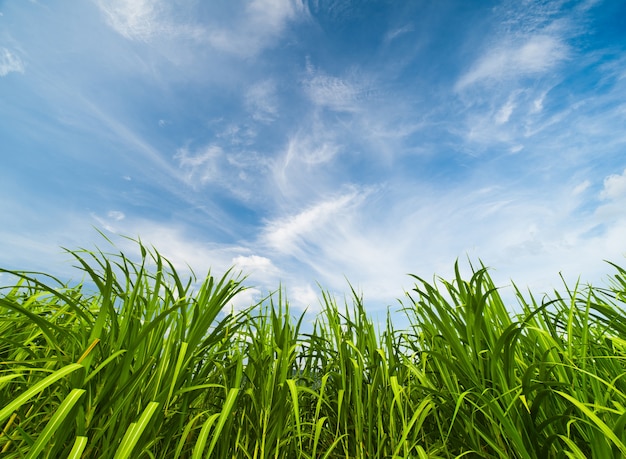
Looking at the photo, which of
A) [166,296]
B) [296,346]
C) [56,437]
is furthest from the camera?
[296,346]

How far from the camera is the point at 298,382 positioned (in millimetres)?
2068

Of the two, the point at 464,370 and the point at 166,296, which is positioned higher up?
the point at 166,296

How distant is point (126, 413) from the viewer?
1277mm

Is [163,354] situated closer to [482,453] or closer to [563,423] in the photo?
[482,453]

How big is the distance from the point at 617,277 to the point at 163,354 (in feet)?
9.16

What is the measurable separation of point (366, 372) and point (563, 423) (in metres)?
0.87

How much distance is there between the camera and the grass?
123 cm

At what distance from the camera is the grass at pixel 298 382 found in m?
1.23

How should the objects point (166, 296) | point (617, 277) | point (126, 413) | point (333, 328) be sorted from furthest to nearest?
point (617, 277)
point (333, 328)
point (166, 296)
point (126, 413)

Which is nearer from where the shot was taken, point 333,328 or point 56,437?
point 56,437

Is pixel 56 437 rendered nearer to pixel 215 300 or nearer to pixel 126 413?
pixel 126 413

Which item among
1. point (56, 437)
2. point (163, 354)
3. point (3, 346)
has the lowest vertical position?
point (56, 437)

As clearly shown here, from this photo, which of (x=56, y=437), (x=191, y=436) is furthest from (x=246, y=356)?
(x=56, y=437)

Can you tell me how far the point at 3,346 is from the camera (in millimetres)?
1973
